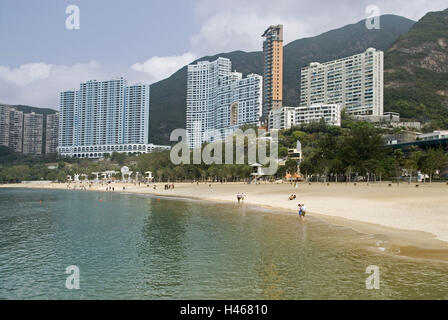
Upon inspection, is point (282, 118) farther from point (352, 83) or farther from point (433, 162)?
point (433, 162)

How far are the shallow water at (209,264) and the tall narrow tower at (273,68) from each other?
17338cm

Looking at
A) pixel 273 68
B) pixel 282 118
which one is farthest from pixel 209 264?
pixel 273 68

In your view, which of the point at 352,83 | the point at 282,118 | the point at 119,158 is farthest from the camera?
the point at 119,158

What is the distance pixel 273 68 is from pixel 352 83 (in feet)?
141

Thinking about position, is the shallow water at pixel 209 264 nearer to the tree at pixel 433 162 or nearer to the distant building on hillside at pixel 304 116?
the tree at pixel 433 162

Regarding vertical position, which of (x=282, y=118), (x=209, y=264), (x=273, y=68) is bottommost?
(x=209, y=264)

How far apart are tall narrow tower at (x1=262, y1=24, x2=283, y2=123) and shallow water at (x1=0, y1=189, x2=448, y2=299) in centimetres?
17338

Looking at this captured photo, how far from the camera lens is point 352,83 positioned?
17725cm

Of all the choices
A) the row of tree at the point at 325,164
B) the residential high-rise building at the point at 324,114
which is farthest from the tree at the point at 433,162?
the residential high-rise building at the point at 324,114

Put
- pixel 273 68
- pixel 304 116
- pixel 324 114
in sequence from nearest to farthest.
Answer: pixel 324 114 → pixel 304 116 → pixel 273 68

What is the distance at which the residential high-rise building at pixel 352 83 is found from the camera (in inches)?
6545
